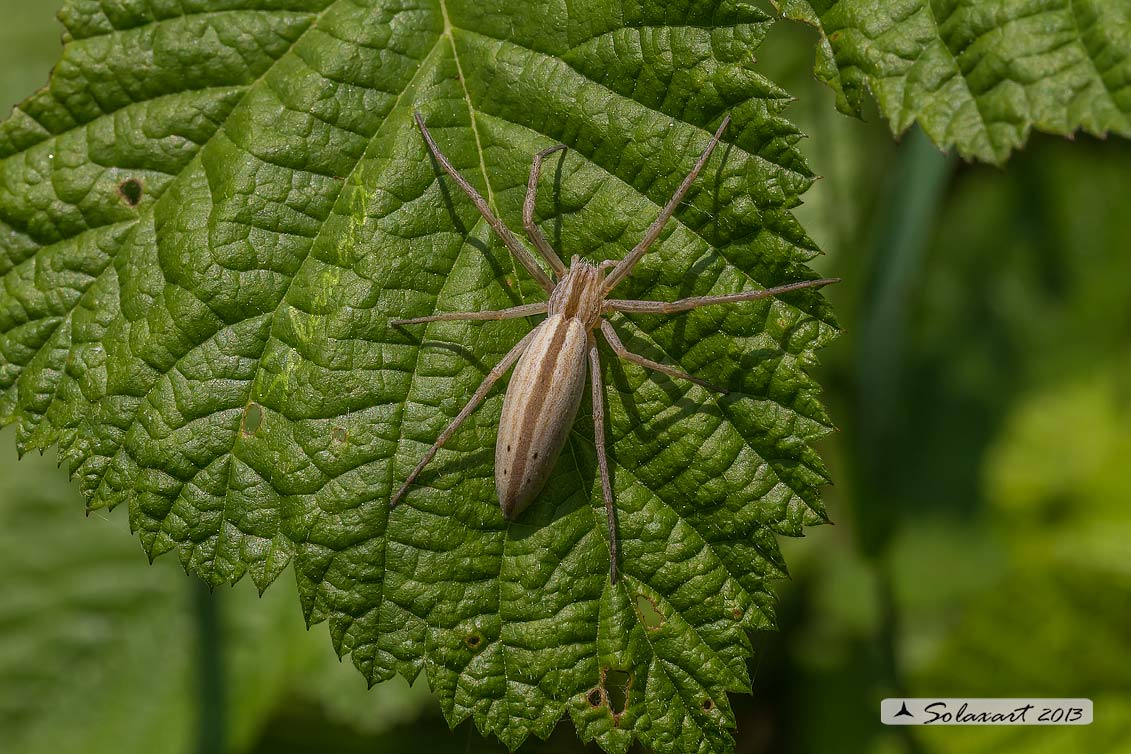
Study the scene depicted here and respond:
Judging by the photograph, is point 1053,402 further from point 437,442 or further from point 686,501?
point 437,442

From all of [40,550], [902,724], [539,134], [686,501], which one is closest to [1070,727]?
[902,724]

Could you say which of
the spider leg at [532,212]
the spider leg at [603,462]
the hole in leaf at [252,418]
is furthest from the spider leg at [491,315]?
the hole in leaf at [252,418]

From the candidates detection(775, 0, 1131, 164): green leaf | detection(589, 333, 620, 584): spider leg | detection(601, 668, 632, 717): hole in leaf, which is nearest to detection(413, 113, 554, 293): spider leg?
detection(589, 333, 620, 584): spider leg

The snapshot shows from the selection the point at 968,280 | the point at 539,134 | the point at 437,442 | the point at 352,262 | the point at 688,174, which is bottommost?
the point at 437,442

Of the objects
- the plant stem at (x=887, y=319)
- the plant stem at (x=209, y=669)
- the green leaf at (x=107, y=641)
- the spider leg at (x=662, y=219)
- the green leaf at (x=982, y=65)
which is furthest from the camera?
the green leaf at (x=107, y=641)

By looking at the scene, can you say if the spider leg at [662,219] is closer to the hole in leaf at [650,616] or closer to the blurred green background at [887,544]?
the hole in leaf at [650,616]
